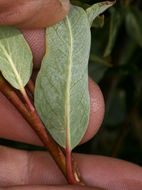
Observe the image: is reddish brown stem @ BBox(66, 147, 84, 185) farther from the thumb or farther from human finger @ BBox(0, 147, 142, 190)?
the thumb

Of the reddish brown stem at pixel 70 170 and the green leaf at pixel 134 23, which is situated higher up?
the green leaf at pixel 134 23

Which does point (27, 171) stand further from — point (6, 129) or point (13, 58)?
point (13, 58)

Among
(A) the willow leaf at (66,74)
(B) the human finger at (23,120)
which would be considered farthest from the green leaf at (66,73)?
(B) the human finger at (23,120)

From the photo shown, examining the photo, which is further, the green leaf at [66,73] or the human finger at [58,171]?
the human finger at [58,171]

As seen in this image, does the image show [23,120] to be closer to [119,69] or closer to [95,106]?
[95,106]

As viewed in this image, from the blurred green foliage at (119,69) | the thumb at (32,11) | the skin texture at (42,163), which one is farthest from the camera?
the blurred green foliage at (119,69)

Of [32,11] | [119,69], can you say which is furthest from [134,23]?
[32,11]

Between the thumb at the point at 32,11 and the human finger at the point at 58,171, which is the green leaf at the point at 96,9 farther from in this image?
the human finger at the point at 58,171

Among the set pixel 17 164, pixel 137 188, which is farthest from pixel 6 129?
pixel 137 188
